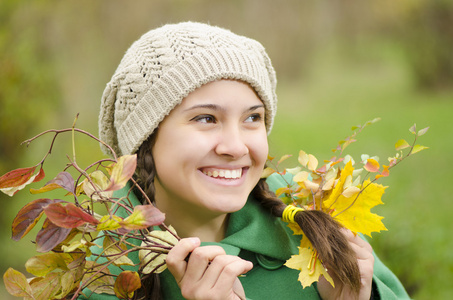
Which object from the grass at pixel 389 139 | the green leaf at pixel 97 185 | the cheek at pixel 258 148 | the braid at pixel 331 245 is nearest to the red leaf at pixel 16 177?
the green leaf at pixel 97 185

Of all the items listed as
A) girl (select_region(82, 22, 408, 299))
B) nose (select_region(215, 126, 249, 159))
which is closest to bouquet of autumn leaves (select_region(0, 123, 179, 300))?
girl (select_region(82, 22, 408, 299))

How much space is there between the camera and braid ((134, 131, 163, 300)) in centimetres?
191

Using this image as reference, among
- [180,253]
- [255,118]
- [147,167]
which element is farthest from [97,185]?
[255,118]

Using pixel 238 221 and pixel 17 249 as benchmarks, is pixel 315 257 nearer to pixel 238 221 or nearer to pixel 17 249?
pixel 238 221

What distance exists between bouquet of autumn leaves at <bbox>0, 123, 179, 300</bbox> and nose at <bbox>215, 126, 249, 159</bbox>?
1.22 ft

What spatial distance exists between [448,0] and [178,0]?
3991 millimetres

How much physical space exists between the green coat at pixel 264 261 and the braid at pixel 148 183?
0.37 feet

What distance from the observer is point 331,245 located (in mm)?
1822

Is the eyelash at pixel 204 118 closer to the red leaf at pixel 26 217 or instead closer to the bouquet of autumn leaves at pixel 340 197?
the bouquet of autumn leaves at pixel 340 197

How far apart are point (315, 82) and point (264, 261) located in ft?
26.7

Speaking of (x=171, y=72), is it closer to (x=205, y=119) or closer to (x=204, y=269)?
(x=205, y=119)

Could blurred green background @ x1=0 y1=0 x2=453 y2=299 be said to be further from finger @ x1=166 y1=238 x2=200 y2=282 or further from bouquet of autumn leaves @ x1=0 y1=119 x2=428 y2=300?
finger @ x1=166 y1=238 x2=200 y2=282

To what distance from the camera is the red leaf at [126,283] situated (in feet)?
5.19

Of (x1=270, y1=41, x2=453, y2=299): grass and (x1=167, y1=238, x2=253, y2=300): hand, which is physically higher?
(x1=167, y1=238, x2=253, y2=300): hand
